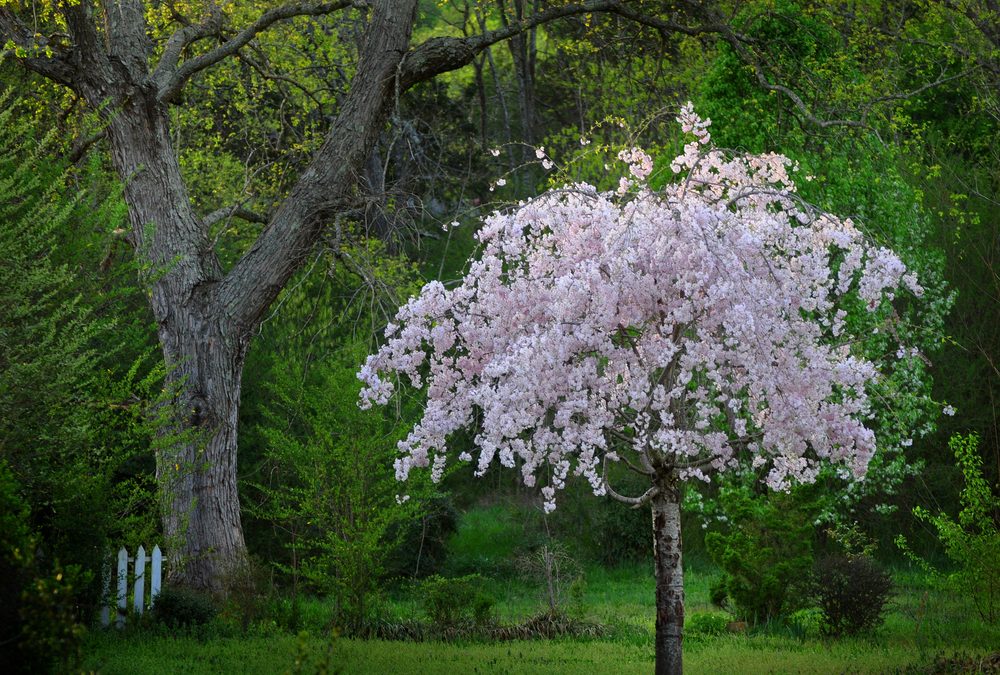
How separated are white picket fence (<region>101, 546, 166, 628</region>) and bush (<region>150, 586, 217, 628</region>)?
0.52 feet

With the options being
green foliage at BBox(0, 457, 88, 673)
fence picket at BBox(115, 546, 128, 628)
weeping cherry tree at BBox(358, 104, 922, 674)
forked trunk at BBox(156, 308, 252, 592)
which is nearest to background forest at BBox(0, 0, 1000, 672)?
green foliage at BBox(0, 457, 88, 673)

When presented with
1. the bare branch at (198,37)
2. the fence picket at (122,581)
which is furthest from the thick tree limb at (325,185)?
the fence picket at (122,581)

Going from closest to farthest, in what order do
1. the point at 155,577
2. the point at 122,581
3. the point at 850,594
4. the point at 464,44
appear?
the point at 122,581 < the point at 155,577 < the point at 850,594 < the point at 464,44

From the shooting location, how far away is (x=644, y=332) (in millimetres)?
8141

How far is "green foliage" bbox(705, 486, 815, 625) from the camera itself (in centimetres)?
1311

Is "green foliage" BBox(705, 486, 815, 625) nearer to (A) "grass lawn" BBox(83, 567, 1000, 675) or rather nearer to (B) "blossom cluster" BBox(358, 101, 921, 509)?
(A) "grass lawn" BBox(83, 567, 1000, 675)

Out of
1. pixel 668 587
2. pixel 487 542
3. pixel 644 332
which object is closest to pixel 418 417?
pixel 668 587

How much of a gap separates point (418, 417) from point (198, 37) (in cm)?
541

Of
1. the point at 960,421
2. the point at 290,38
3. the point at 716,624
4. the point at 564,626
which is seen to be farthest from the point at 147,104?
the point at 960,421

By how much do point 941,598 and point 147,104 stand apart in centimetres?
1201

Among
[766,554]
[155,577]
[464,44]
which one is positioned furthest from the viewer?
[766,554]

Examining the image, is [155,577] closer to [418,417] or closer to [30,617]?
[418,417]

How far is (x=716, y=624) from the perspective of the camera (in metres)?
13.1

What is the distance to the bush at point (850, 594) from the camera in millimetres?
12055
